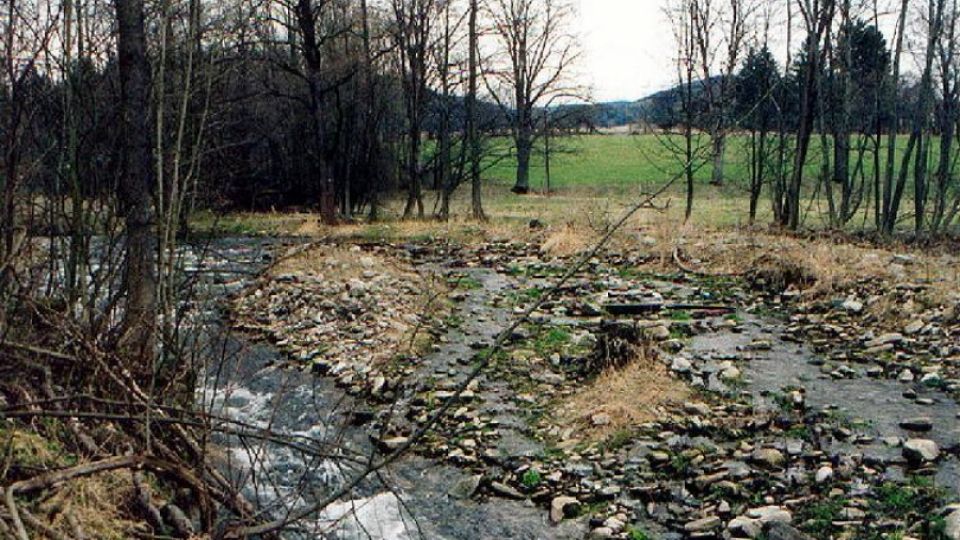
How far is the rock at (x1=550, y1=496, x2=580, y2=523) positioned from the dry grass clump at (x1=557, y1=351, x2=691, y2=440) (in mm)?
1012

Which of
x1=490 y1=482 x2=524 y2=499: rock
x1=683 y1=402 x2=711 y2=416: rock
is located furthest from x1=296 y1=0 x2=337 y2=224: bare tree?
x1=490 y1=482 x2=524 y2=499: rock

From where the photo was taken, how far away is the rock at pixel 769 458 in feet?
17.4

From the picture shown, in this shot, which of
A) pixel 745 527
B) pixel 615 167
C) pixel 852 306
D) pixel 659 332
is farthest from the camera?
pixel 615 167

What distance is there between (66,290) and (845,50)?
1936 centimetres

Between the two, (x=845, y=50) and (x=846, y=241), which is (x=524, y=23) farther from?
(x=846, y=241)

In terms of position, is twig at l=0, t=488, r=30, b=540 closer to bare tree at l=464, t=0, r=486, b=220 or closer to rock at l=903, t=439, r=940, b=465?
rock at l=903, t=439, r=940, b=465

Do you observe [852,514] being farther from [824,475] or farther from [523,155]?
[523,155]

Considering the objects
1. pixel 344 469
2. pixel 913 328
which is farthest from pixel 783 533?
pixel 913 328

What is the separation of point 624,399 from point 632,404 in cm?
13

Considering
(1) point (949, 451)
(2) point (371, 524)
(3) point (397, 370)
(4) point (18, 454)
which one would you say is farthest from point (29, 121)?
(1) point (949, 451)

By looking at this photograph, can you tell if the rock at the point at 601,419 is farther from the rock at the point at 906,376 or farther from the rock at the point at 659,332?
the rock at the point at 906,376

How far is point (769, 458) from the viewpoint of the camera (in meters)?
5.33

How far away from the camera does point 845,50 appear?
18859 mm

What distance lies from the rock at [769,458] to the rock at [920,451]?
0.83 meters
